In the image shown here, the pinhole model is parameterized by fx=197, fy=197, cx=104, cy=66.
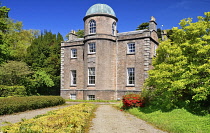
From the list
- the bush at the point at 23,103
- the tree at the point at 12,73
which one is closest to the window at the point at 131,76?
the bush at the point at 23,103

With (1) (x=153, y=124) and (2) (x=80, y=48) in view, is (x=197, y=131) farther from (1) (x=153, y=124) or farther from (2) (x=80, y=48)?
(2) (x=80, y=48)

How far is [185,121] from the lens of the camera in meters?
9.16

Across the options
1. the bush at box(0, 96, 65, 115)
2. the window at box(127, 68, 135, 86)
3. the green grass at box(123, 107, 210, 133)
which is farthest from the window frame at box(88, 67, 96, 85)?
→ the green grass at box(123, 107, 210, 133)

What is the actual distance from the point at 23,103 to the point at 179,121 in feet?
33.8

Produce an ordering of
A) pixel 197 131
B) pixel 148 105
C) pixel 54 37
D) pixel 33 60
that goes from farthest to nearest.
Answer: pixel 54 37 → pixel 33 60 → pixel 148 105 → pixel 197 131

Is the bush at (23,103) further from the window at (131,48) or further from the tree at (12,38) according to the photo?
the window at (131,48)

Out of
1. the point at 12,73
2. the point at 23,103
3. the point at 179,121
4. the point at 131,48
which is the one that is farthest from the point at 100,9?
the point at 179,121

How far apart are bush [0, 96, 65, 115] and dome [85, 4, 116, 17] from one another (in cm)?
1235

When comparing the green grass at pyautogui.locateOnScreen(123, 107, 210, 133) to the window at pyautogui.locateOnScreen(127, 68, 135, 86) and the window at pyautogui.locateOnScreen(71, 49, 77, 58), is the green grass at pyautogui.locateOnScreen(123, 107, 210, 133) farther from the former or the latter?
the window at pyautogui.locateOnScreen(71, 49, 77, 58)

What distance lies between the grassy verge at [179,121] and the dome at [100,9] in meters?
16.1

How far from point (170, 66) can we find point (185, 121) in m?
3.23

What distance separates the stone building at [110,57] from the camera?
2262 cm

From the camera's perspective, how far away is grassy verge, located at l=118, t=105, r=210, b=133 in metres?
8.10

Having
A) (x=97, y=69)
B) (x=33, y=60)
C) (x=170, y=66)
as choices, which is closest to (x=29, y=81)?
(x=33, y=60)
